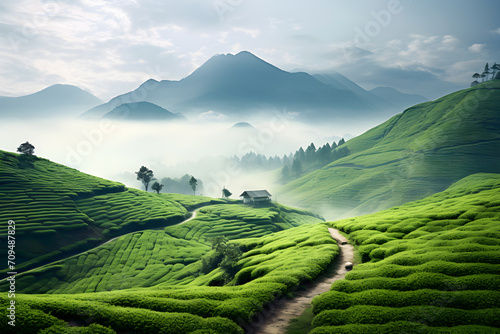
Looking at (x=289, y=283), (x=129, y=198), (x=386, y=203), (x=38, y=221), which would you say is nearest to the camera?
(x=289, y=283)

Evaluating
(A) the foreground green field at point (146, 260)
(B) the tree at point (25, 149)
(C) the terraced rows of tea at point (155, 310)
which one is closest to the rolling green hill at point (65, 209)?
(B) the tree at point (25, 149)

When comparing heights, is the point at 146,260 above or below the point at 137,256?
below

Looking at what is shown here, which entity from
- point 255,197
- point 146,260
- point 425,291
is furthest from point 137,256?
point 425,291

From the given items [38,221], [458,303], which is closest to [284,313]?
[458,303]

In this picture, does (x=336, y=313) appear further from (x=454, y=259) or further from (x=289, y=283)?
(x=454, y=259)

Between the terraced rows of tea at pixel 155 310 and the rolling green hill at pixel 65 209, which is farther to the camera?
the rolling green hill at pixel 65 209

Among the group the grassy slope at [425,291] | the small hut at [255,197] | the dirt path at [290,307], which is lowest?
the small hut at [255,197]

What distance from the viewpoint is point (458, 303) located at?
19.8 m

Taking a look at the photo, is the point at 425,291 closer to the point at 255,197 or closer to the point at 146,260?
the point at 146,260

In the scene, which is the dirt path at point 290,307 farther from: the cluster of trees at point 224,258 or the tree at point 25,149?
the tree at point 25,149

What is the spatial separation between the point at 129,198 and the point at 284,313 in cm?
14880

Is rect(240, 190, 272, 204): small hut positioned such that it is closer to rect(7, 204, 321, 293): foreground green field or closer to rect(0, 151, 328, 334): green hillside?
rect(0, 151, 328, 334): green hillside

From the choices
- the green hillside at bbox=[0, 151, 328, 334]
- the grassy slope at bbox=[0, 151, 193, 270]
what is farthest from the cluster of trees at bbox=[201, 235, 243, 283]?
the grassy slope at bbox=[0, 151, 193, 270]

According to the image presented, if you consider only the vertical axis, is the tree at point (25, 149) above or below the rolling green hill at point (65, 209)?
above
